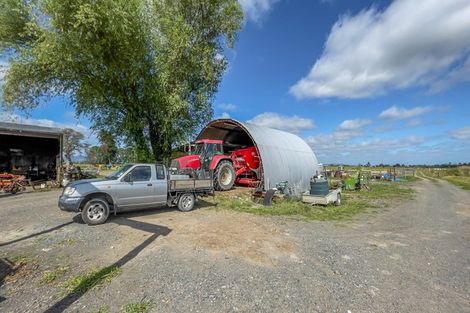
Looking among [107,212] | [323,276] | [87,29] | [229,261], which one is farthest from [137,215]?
[87,29]

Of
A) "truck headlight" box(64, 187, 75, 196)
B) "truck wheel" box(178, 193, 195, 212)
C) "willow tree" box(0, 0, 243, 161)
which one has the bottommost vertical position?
"truck wheel" box(178, 193, 195, 212)

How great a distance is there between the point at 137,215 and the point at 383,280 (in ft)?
25.0

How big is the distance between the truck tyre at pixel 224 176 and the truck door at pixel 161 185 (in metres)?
5.29

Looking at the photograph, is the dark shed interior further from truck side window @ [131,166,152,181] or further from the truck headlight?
truck side window @ [131,166,152,181]

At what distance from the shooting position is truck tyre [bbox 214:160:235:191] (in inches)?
571

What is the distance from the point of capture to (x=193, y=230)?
7418 mm

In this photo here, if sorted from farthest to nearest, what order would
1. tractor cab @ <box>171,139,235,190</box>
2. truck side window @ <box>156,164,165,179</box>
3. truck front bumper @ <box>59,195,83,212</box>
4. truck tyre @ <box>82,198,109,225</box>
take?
tractor cab @ <box>171,139,235,190</box> < truck side window @ <box>156,164,165,179</box> < truck tyre @ <box>82,198,109,225</box> < truck front bumper @ <box>59,195,83,212</box>

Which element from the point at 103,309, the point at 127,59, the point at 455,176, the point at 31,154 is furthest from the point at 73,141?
the point at 455,176

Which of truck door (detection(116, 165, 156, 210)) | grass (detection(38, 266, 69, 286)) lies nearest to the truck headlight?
truck door (detection(116, 165, 156, 210))

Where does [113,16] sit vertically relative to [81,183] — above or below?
above

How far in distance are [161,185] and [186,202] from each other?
54.5 inches

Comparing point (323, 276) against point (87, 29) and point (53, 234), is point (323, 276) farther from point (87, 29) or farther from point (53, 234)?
point (87, 29)

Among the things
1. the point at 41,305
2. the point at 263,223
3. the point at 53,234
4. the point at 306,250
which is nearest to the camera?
the point at 41,305

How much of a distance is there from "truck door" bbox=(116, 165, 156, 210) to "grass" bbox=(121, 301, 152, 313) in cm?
517
